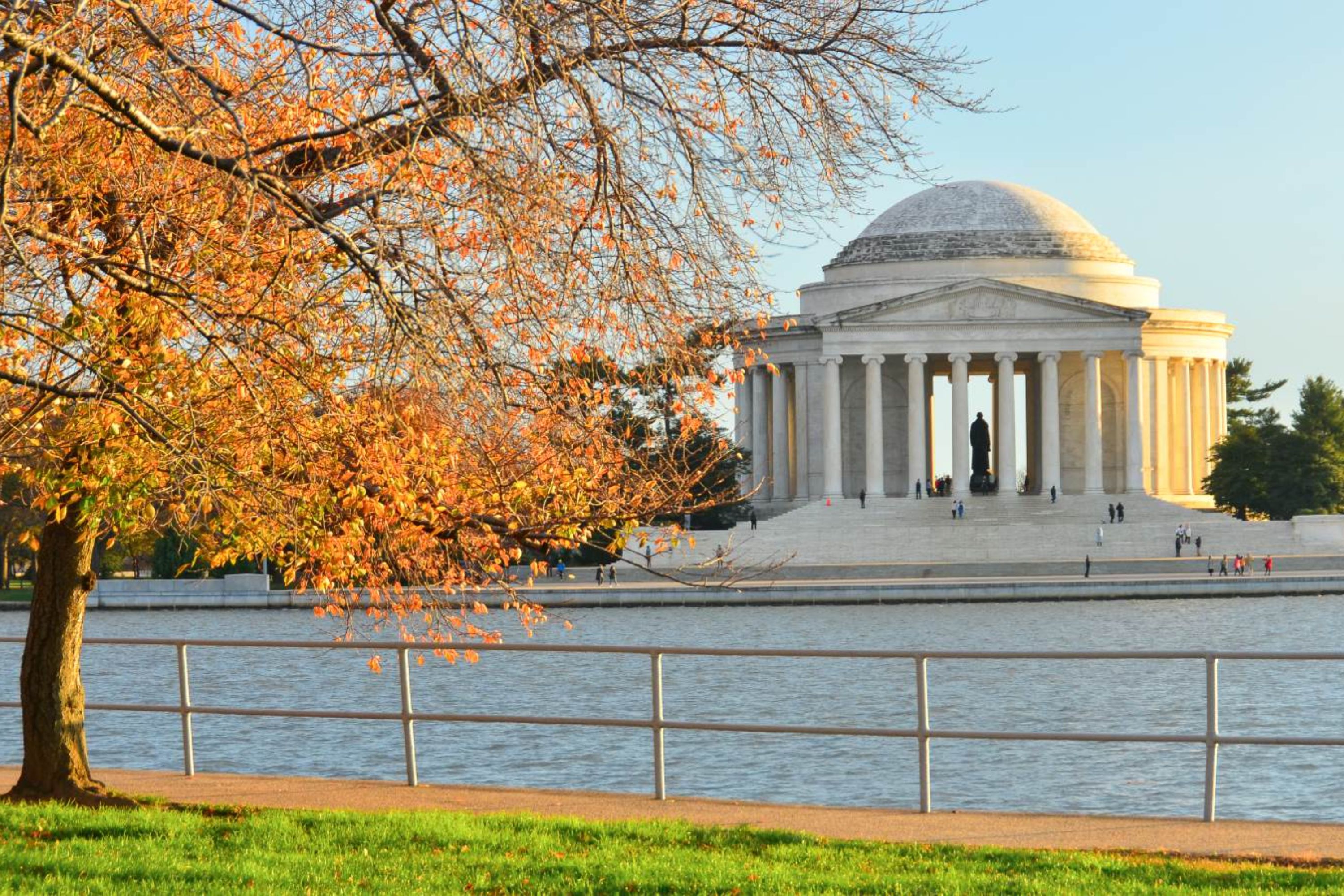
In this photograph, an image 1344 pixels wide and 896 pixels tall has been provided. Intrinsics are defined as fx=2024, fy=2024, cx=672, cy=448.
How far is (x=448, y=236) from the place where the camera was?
46.6ft

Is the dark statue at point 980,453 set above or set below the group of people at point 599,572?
above

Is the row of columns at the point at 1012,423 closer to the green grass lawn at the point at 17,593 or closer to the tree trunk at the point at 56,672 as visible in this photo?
the green grass lawn at the point at 17,593

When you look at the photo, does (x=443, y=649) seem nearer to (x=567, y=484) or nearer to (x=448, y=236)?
(x=567, y=484)

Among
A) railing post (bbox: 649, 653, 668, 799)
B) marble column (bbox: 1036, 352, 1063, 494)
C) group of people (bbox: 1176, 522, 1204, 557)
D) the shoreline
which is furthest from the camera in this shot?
marble column (bbox: 1036, 352, 1063, 494)

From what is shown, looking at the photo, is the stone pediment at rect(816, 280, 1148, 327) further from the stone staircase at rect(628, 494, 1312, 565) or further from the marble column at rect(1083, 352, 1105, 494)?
the stone staircase at rect(628, 494, 1312, 565)

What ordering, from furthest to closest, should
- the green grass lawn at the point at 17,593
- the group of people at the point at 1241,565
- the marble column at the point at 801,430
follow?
the marble column at the point at 801,430 → the green grass lawn at the point at 17,593 → the group of people at the point at 1241,565

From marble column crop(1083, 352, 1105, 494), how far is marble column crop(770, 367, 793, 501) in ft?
61.3

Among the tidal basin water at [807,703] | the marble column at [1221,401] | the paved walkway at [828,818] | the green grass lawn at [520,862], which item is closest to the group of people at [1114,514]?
the marble column at [1221,401]

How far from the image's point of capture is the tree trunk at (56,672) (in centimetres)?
1695

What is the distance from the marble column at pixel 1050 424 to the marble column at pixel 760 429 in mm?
16866

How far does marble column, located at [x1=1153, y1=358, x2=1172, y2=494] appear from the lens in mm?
126188

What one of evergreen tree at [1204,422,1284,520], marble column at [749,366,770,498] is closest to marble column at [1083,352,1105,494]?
evergreen tree at [1204,422,1284,520]

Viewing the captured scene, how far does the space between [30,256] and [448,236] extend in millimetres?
2889

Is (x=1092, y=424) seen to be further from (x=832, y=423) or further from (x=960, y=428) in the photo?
(x=832, y=423)
